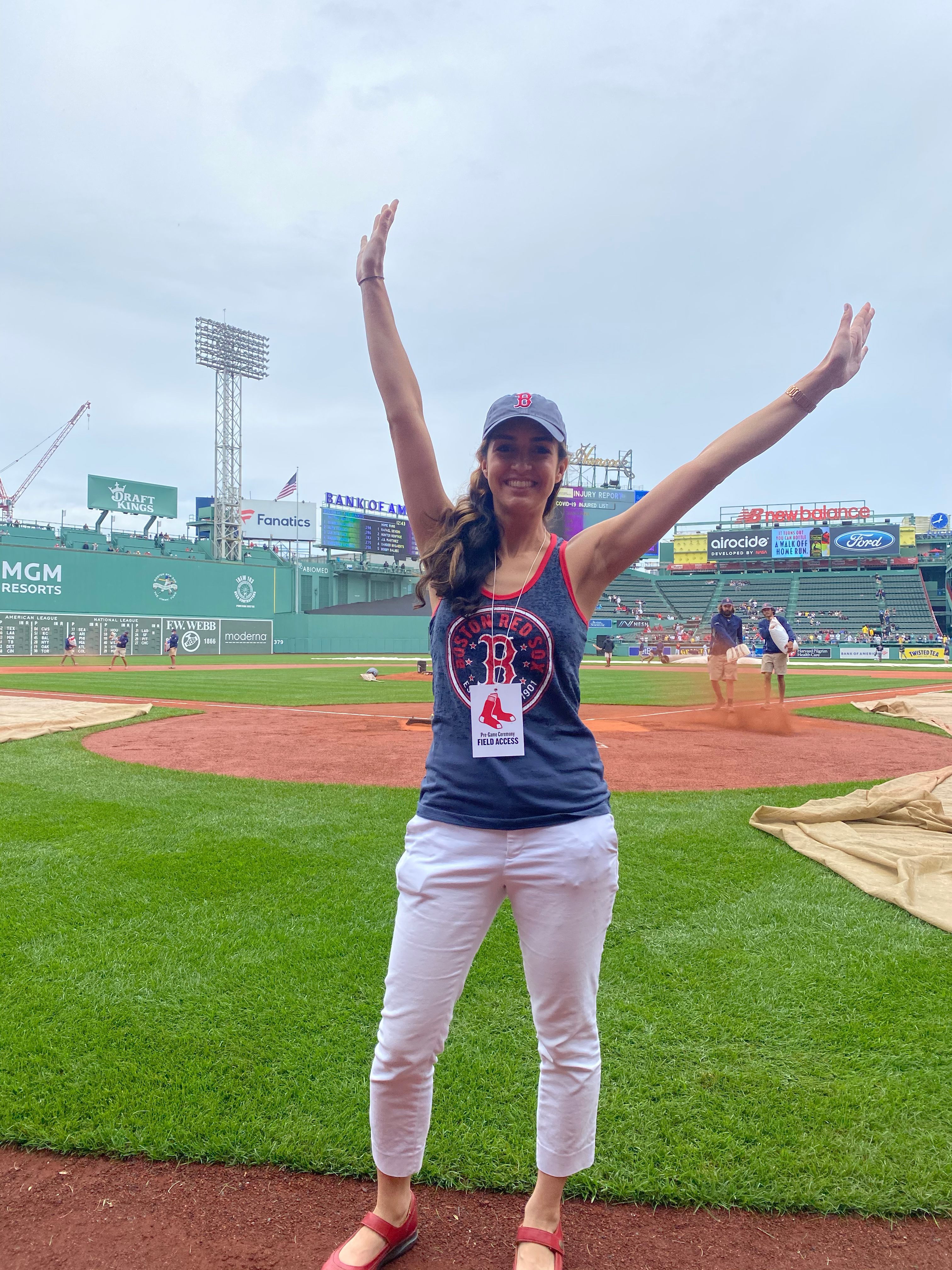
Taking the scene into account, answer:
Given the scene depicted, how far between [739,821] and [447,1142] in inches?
162

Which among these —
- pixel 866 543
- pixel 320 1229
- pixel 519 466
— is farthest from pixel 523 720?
pixel 866 543

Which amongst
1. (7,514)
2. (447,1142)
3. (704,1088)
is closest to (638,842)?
(704,1088)

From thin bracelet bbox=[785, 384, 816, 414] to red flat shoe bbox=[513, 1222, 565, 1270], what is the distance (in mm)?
2123

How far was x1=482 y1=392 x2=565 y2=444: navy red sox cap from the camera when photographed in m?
1.97

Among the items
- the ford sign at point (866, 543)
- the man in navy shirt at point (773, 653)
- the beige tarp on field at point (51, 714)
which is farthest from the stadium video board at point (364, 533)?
the man in navy shirt at point (773, 653)

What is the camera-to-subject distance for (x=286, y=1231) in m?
2.02

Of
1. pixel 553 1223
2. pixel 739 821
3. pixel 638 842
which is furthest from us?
pixel 739 821

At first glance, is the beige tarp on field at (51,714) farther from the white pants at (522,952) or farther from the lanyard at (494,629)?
the lanyard at (494,629)

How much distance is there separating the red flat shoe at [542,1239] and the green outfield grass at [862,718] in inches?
429

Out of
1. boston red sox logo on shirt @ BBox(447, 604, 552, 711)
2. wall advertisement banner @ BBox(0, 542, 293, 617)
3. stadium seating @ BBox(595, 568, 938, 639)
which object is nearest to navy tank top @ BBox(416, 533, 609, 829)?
boston red sox logo on shirt @ BBox(447, 604, 552, 711)

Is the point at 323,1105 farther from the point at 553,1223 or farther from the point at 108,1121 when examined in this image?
the point at 553,1223

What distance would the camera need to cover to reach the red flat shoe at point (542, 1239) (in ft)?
6.09

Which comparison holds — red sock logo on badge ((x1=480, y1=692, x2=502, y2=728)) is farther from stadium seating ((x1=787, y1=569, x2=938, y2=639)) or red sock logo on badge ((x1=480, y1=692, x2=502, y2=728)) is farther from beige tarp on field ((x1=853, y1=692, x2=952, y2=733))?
stadium seating ((x1=787, y1=569, x2=938, y2=639))

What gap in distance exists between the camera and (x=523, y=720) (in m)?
1.87
